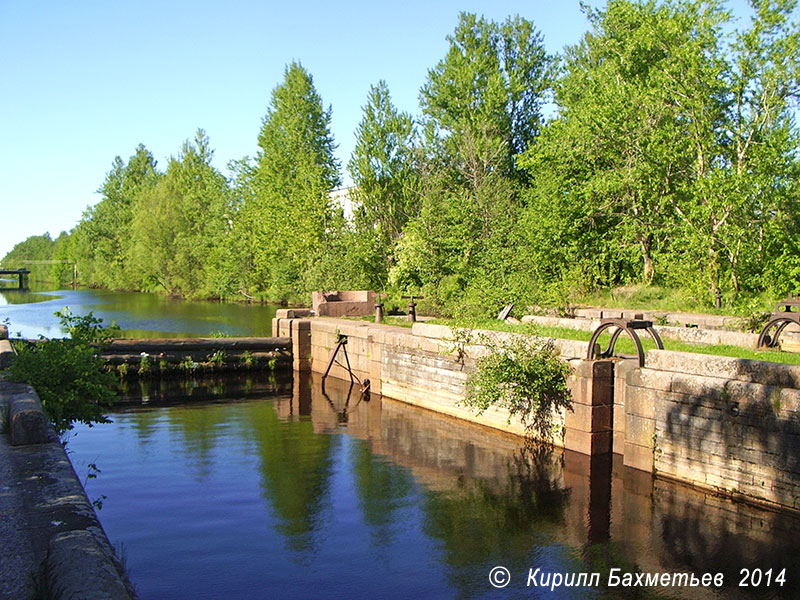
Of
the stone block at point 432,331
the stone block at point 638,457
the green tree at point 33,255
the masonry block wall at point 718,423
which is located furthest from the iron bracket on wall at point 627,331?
the green tree at point 33,255

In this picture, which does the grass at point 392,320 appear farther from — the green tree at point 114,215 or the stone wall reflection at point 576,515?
the green tree at point 114,215

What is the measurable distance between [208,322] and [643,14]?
23.4 metres

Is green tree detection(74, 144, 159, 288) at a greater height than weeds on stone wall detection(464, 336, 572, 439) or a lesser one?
greater

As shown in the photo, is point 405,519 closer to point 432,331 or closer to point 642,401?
point 642,401

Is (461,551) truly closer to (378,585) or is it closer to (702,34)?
(378,585)

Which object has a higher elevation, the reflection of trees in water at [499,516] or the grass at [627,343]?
the grass at [627,343]

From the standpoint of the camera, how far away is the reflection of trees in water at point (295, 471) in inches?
356

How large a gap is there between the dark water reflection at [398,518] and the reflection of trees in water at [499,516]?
0.09ft

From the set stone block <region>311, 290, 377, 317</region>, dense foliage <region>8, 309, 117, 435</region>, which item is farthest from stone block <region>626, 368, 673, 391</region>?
stone block <region>311, 290, 377, 317</region>

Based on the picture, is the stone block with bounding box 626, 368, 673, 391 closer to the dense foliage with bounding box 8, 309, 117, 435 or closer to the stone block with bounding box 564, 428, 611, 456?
the stone block with bounding box 564, 428, 611, 456

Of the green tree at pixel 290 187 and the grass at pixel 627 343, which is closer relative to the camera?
the grass at pixel 627 343

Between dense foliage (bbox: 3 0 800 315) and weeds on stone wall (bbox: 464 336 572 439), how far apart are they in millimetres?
5408

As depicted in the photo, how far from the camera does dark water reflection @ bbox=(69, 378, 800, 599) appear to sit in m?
7.46

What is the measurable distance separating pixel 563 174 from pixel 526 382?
15.6 meters
